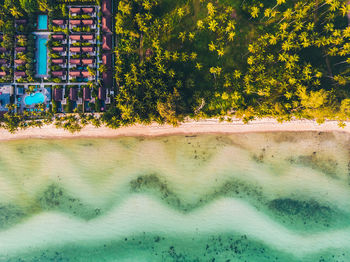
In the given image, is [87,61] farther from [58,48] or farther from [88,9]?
[88,9]

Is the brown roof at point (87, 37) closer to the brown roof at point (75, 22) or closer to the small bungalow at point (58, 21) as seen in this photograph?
the brown roof at point (75, 22)

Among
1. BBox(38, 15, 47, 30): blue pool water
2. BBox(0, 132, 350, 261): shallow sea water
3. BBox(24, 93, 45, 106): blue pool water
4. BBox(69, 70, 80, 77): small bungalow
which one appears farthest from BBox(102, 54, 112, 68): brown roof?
BBox(0, 132, 350, 261): shallow sea water

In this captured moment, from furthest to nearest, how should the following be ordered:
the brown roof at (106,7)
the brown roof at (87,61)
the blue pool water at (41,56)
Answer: the blue pool water at (41,56) → the brown roof at (87,61) → the brown roof at (106,7)

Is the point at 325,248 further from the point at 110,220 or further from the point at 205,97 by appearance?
the point at 110,220

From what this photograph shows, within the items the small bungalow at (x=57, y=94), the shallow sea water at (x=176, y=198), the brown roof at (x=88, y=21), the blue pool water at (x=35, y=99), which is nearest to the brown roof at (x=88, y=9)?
the brown roof at (x=88, y=21)

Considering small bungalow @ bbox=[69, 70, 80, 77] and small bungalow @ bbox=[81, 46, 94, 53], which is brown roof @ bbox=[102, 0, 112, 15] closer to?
small bungalow @ bbox=[81, 46, 94, 53]

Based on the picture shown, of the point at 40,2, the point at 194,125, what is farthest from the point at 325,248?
the point at 40,2

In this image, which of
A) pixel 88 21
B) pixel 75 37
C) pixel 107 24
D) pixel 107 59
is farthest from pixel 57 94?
pixel 107 24
